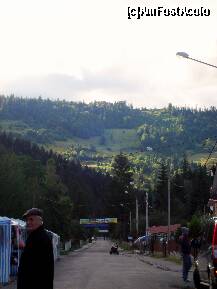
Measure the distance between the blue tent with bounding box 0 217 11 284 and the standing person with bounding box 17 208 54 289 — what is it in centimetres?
1552

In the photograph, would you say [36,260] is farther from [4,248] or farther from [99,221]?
[99,221]

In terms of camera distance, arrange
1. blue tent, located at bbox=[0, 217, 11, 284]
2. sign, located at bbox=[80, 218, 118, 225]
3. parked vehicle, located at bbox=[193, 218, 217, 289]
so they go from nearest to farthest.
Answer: parked vehicle, located at bbox=[193, 218, 217, 289] < blue tent, located at bbox=[0, 217, 11, 284] < sign, located at bbox=[80, 218, 118, 225]

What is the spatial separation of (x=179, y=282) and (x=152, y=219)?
92980 millimetres

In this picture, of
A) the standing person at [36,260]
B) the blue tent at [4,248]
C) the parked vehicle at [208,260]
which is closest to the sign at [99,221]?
the blue tent at [4,248]

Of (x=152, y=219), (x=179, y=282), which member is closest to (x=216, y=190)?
(x=179, y=282)

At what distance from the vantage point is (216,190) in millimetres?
48562

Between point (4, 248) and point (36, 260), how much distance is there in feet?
52.2

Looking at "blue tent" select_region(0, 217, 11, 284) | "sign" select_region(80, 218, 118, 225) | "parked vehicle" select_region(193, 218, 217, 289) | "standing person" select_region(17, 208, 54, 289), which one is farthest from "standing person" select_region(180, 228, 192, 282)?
"sign" select_region(80, 218, 118, 225)

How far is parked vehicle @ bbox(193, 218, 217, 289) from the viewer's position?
1727 cm

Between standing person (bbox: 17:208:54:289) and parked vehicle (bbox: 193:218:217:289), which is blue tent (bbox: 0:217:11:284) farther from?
standing person (bbox: 17:208:54:289)

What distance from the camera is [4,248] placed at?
24.1 m

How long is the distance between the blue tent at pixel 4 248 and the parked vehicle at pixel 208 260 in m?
6.65

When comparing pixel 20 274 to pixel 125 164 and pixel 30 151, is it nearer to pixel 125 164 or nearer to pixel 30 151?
pixel 125 164

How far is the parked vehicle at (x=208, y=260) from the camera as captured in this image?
56.6ft
